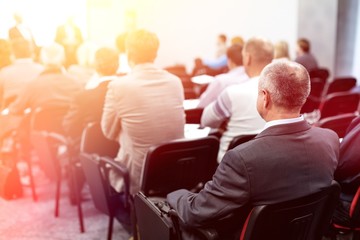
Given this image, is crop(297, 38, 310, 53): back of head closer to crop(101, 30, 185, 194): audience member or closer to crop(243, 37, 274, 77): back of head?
crop(243, 37, 274, 77): back of head

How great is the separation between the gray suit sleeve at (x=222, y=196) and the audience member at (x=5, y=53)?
3128 millimetres

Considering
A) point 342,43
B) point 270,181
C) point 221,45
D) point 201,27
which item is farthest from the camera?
point 201,27

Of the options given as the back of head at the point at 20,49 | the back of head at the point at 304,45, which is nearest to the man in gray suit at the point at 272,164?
the back of head at the point at 20,49

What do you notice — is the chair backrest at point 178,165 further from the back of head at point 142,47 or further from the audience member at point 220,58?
the audience member at point 220,58

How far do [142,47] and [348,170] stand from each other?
1415 millimetres

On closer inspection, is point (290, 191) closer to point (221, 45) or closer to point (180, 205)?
point (180, 205)

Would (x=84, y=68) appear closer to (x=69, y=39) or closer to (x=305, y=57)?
(x=69, y=39)

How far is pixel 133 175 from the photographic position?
8.86ft

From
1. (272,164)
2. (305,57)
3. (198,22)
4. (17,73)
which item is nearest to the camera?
(272,164)

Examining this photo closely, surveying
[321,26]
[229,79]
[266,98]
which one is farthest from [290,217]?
[321,26]

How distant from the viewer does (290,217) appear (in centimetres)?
152

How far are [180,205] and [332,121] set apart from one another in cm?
146

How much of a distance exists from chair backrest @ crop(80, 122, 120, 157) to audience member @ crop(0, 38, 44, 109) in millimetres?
1298

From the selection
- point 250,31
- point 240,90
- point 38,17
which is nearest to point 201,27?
point 250,31
